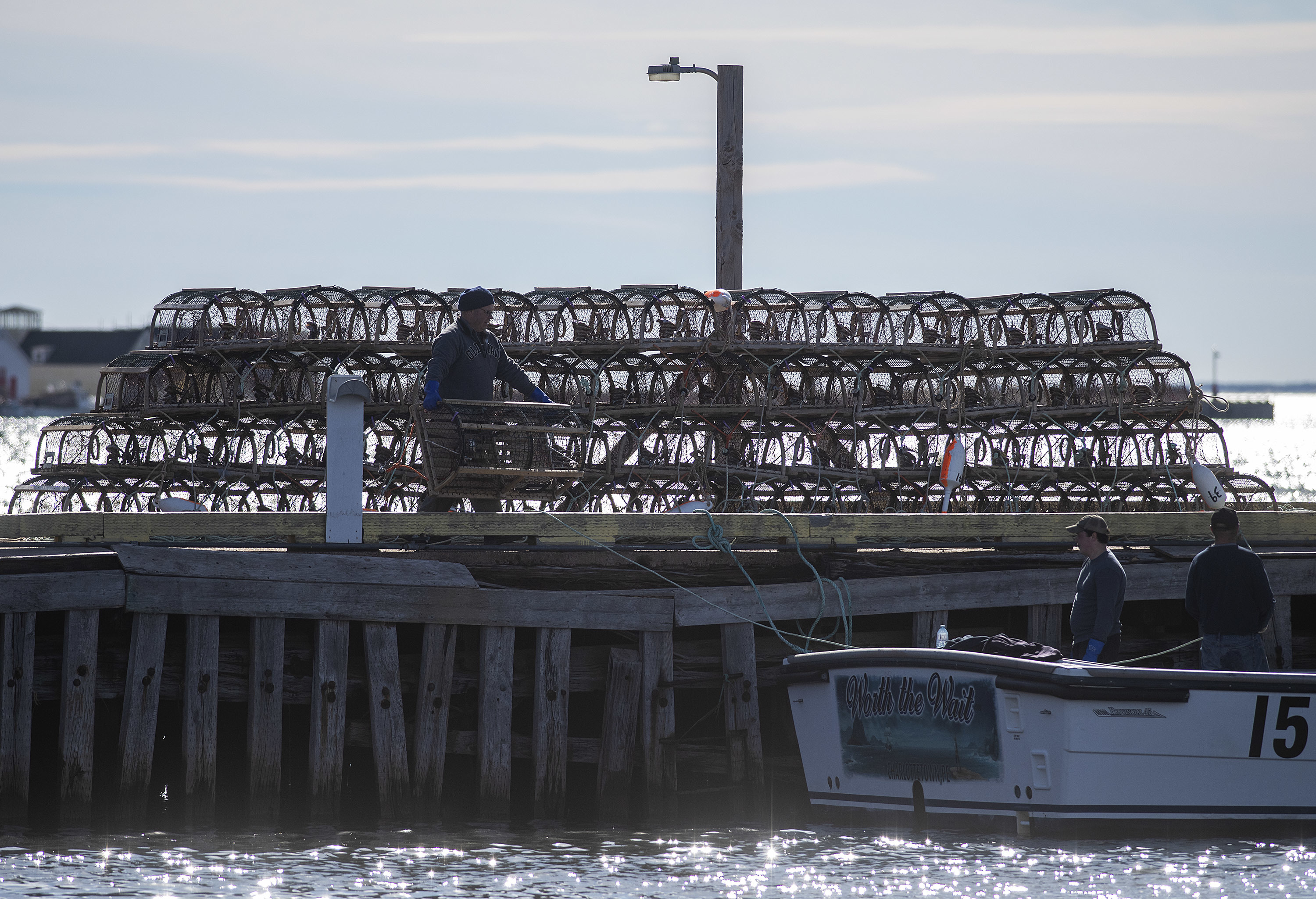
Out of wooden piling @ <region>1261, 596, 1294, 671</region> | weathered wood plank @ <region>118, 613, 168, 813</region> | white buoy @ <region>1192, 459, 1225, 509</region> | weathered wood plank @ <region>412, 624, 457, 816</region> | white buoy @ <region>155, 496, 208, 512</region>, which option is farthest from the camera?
white buoy @ <region>155, 496, 208, 512</region>

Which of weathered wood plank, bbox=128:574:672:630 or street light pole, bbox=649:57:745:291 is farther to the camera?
street light pole, bbox=649:57:745:291

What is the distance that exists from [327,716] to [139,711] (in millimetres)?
1007

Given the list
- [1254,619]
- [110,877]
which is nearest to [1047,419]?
[1254,619]

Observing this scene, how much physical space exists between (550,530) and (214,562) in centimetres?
199

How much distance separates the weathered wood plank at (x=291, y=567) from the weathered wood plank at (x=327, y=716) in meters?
0.31

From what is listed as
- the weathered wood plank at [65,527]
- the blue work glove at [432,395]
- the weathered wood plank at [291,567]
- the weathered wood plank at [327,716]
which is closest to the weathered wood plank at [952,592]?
the weathered wood plank at [291,567]

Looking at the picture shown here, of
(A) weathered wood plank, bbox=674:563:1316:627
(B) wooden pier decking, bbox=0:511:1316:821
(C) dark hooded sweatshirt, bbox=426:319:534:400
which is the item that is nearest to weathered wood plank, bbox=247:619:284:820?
(B) wooden pier decking, bbox=0:511:1316:821

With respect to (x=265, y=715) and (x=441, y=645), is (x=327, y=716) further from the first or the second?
(x=441, y=645)

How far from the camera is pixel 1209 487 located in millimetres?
12102

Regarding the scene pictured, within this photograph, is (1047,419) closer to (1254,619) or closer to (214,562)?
(1254,619)

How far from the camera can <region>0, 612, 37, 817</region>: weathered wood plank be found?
8.32m

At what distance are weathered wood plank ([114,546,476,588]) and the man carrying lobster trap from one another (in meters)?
0.71

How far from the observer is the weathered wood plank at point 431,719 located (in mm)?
8953

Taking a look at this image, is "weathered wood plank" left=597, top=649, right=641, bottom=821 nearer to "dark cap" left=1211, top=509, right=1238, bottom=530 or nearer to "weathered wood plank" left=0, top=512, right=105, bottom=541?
"weathered wood plank" left=0, top=512, right=105, bottom=541
